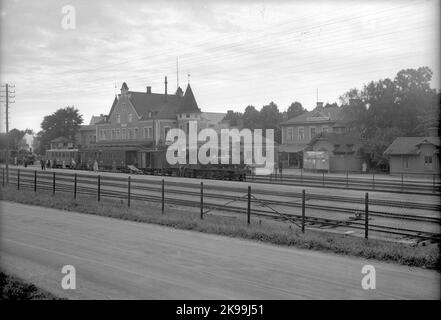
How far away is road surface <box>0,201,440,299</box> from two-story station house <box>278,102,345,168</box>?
1940 inches

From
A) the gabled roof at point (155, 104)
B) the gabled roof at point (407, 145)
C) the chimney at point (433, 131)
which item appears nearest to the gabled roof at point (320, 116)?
the gabled roof at point (407, 145)

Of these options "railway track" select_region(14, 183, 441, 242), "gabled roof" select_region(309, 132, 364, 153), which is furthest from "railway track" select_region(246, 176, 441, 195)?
"gabled roof" select_region(309, 132, 364, 153)

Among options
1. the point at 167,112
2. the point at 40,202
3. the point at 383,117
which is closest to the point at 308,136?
the point at 383,117

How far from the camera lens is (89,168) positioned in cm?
5706

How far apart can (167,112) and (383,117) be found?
2952cm

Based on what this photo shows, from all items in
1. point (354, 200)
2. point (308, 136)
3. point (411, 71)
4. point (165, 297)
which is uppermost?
point (411, 71)

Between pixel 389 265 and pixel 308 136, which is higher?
pixel 308 136

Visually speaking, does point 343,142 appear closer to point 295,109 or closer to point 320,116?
point 320,116

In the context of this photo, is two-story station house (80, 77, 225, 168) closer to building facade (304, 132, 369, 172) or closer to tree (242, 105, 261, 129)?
tree (242, 105, 261, 129)

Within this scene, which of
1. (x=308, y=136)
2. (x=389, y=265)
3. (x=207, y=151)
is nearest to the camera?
(x=389, y=265)

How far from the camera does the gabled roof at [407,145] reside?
43412mm

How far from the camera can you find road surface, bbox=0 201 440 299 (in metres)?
7.24

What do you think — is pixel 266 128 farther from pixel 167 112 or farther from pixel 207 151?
pixel 207 151

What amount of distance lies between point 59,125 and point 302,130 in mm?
67368
